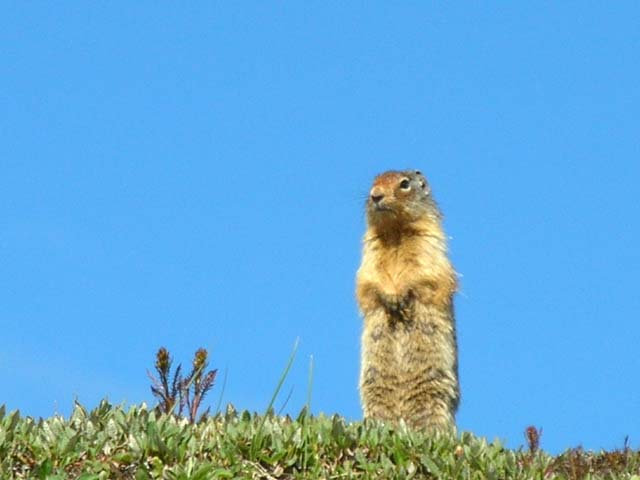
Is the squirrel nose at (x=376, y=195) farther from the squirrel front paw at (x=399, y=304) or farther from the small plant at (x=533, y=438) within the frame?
the small plant at (x=533, y=438)

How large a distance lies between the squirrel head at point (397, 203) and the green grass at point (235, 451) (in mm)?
5080

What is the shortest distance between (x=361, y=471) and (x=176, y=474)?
56.8 inches

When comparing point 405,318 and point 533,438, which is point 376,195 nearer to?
point 405,318

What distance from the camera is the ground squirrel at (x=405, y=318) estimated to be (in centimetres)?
1376

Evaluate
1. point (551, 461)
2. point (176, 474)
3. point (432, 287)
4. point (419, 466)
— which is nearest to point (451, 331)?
point (432, 287)

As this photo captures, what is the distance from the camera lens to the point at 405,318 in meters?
14.0

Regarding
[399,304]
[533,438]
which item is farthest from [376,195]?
[533,438]

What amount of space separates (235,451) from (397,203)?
643 cm

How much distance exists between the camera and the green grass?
8.49 meters

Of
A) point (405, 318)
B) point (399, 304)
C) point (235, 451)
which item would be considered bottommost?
point (235, 451)

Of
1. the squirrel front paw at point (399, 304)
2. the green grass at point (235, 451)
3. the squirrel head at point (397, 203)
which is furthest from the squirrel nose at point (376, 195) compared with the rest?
the green grass at point (235, 451)

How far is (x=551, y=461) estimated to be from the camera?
9.98 m

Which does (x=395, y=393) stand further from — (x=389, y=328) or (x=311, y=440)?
(x=311, y=440)

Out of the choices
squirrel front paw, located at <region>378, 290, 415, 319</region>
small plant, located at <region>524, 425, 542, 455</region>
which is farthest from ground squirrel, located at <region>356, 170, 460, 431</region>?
small plant, located at <region>524, 425, 542, 455</region>
